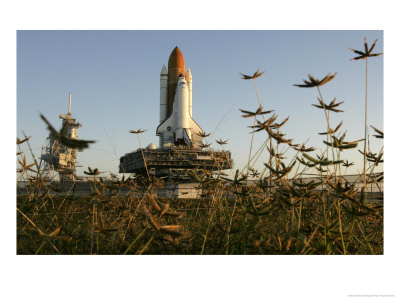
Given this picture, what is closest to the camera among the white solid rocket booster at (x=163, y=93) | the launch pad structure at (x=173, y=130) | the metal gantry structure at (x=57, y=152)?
the metal gantry structure at (x=57, y=152)

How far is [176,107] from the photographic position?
4462 centimetres

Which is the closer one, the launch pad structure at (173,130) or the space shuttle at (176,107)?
the launch pad structure at (173,130)

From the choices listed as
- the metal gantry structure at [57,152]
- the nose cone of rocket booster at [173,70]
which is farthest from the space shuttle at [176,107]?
the metal gantry structure at [57,152]

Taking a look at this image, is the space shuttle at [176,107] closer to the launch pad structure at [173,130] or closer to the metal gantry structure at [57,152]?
the launch pad structure at [173,130]

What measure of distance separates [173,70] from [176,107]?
7990 millimetres

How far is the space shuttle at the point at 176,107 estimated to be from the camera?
44.2 meters

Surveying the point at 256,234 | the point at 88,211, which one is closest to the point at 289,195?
the point at 256,234
